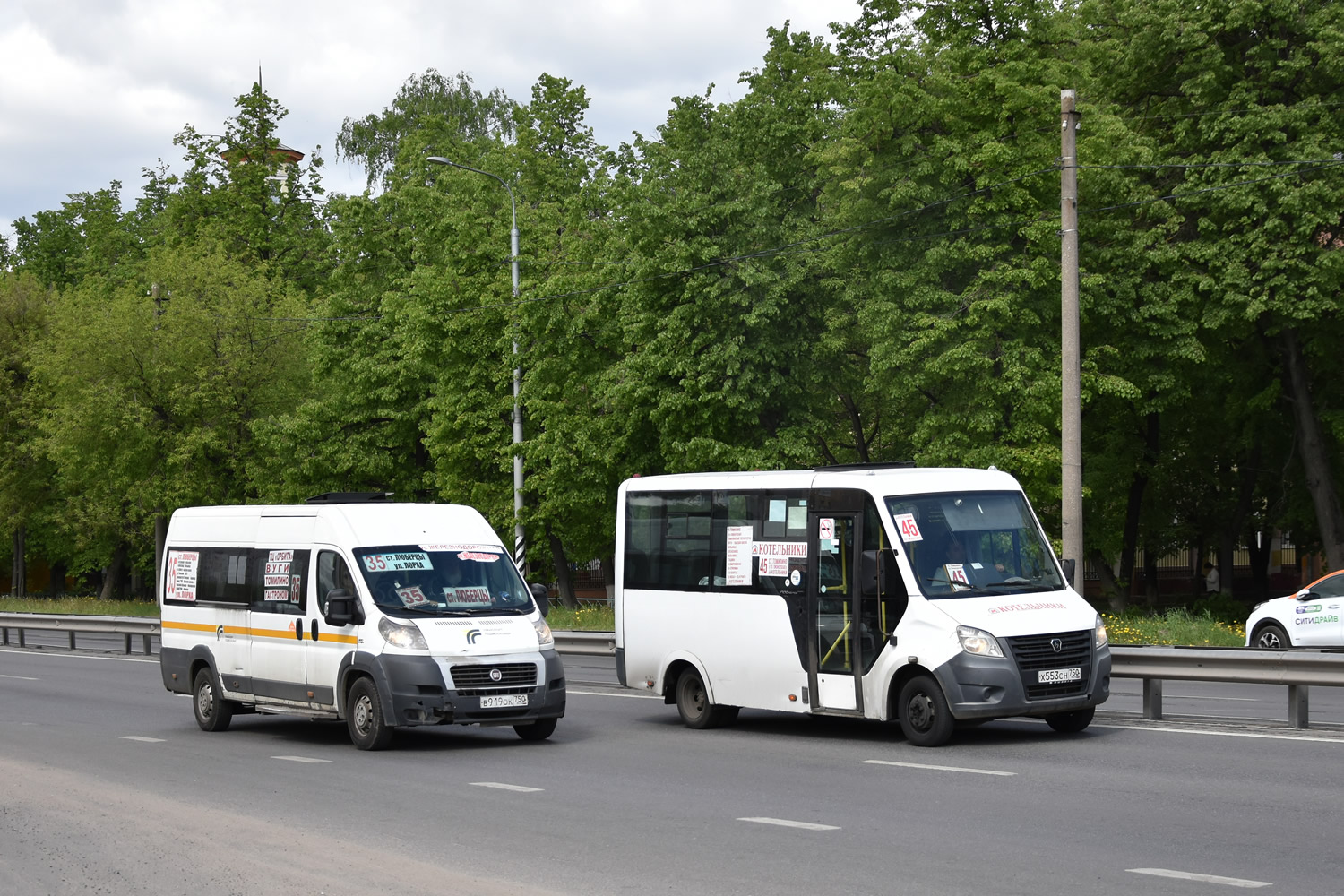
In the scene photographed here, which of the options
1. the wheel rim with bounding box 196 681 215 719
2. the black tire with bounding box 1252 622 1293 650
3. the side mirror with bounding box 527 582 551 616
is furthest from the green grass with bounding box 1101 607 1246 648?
the wheel rim with bounding box 196 681 215 719

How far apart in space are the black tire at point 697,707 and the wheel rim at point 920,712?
275 centimetres

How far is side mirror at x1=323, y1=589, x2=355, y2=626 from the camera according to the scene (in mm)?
15266

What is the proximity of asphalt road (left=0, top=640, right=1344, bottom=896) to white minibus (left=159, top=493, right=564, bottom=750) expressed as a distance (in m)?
0.46

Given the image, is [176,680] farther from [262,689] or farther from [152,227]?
[152,227]

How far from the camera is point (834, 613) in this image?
49.8 feet

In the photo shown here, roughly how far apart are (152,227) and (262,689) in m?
59.1

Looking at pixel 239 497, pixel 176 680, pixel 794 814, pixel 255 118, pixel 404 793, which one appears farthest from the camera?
pixel 255 118

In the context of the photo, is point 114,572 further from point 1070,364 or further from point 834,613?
point 834,613

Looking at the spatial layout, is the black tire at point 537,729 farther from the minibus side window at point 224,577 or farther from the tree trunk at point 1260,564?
the tree trunk at point 1260,564

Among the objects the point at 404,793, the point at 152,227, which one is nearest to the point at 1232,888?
the point at 404,793

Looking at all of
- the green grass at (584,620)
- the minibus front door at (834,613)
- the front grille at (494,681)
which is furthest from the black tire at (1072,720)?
the green grass at (584,620)

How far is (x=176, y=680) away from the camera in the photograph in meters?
18.4

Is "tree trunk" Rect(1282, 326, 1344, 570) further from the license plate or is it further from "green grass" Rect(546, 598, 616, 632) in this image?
the license plate

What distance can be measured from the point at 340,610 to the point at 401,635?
2.35ft
